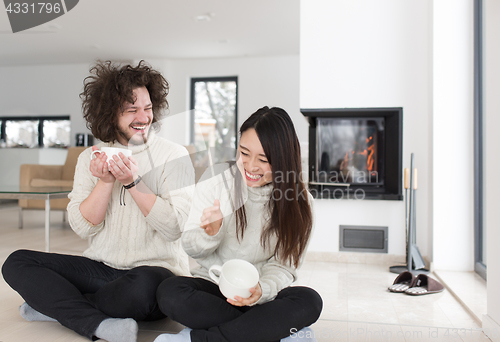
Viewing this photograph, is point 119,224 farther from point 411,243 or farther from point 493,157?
point 411,243

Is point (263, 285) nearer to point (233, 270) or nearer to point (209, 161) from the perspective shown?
point (233, 270)

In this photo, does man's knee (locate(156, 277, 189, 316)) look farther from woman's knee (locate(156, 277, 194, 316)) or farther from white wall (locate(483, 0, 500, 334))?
white wall (locate(483, 0, 500, 334))

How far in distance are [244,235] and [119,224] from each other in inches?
18.3

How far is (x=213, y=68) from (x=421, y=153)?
13.9 feet

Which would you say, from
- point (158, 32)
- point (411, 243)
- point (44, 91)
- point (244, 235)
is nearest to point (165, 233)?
point (244, 235)

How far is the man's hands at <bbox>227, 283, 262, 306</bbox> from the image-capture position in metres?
1.11

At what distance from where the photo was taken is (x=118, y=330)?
1.27 metres

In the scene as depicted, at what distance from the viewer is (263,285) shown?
125 centimetres

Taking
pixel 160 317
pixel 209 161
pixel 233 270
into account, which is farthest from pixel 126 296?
pixel 209 161

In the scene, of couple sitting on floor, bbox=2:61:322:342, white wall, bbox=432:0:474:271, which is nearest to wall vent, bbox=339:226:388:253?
white wall, bbox=432:0:474:271

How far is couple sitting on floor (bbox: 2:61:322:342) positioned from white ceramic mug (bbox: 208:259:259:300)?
0.03 metres

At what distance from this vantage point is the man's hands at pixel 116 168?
1.29 metres

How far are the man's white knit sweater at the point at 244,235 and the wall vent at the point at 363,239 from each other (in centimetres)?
163

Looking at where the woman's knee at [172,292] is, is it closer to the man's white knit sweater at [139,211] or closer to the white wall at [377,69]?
the man's white knit sweater at [139,211]
